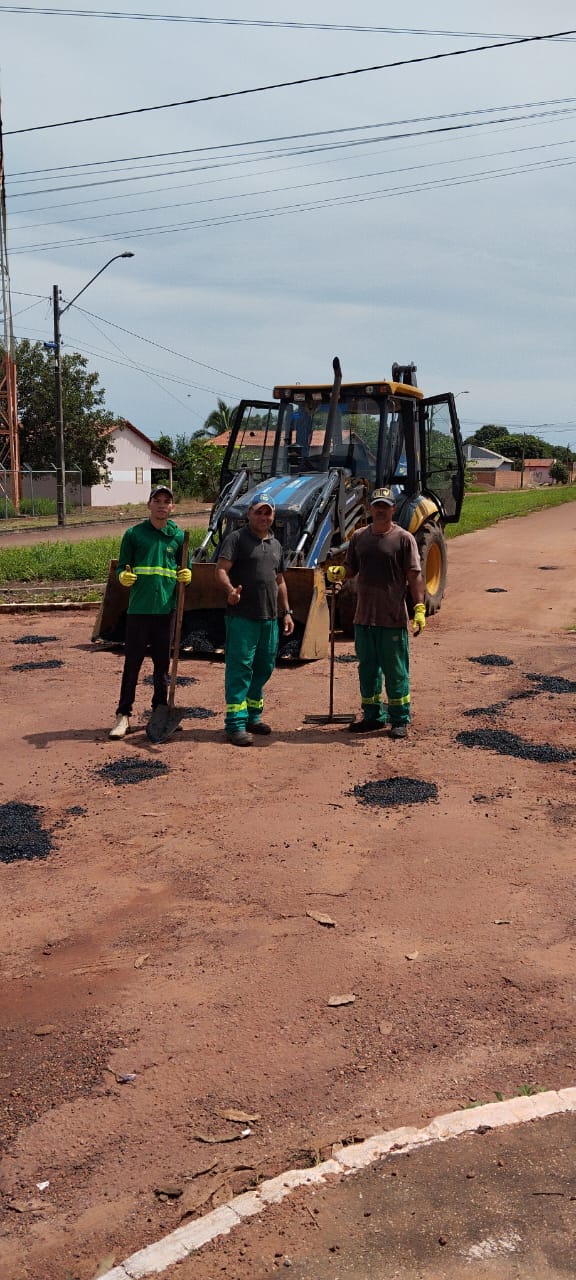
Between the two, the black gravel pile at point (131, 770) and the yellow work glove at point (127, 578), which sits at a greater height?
the yellow work glove at point (127, 578)

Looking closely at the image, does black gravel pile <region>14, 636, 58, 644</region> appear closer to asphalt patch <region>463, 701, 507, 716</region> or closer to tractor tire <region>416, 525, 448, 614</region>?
tractor tire <region>416, 525, 448, 614</region>

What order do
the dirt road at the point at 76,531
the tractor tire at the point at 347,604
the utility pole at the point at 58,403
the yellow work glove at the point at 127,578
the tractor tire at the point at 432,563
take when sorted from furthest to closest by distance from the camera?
the utility pole at the point at 58,403
the dirt road at the point at 76,531
the tractor tire at the point at 432,563
the tractor tire at the point at 347,604
the yellow work glove at the point at 127,578

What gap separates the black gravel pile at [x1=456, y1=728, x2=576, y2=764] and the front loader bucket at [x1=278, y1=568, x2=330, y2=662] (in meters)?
2.65

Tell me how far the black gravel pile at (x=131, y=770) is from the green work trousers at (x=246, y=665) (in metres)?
0.82

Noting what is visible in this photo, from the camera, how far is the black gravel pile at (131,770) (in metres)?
7.22

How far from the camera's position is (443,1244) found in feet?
9.81

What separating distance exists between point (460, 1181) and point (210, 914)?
211cm

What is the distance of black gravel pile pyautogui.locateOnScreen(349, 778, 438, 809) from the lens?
6766 mm

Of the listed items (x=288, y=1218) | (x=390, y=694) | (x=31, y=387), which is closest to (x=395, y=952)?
(x=288, y=1218)

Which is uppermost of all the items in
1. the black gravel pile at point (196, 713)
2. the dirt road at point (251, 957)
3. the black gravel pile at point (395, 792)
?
the black gravel pile at point (196, 713)

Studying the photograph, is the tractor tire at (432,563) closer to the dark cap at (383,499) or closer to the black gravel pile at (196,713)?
the dark cap at (383,499)

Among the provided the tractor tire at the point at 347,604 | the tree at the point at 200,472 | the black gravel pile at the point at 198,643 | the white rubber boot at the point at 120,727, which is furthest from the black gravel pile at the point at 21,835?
the tree at the point at 200,472

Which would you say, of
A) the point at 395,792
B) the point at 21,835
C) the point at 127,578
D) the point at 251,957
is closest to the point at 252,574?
the point at 127,578

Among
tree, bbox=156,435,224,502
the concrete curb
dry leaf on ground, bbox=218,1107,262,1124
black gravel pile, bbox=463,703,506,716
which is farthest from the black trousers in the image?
tree, bbox=156,435,224,502
